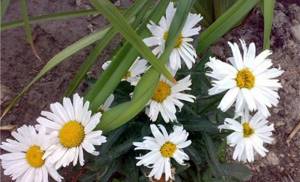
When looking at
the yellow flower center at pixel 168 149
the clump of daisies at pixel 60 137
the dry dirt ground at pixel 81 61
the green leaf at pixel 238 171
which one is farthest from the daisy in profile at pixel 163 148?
the dry dirt ground at pixel 81 61

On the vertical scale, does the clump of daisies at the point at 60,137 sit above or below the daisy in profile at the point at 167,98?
above

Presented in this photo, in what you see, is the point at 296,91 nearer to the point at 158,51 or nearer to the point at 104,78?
the point at 158,51

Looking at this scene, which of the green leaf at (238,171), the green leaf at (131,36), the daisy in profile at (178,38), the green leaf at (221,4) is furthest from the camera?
the green leaf at (221,4)

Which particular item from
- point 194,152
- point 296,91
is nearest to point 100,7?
point 194,152

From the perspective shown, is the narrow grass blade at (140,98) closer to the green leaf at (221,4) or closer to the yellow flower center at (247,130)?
the yellow flower center at (247,130)

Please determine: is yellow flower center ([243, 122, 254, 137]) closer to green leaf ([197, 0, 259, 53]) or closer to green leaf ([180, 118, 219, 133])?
green leaf ([180, 118, 219, 133])

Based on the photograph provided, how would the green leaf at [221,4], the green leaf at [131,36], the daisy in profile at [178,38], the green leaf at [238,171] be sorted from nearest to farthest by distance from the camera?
the green leaf at [131,36]
the daisy in profile at [178,38]
the green leaf at [238,171]
the green leaf at [221,4]
